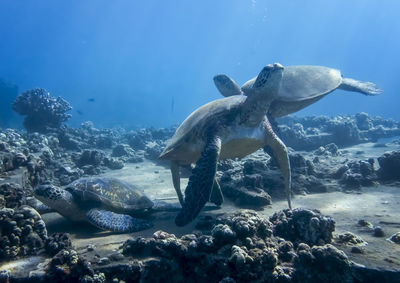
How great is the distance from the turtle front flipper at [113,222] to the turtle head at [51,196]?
0.54 meters

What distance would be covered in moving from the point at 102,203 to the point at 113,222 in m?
0.69

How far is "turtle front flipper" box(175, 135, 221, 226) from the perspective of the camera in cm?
426

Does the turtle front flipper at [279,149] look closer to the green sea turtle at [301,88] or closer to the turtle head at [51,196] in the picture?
the green sea turtle at [301,88]

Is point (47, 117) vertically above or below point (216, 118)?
above

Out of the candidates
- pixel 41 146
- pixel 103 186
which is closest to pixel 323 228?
pixel 103 186

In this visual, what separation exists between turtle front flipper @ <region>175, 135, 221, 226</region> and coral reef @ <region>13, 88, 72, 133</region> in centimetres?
1505

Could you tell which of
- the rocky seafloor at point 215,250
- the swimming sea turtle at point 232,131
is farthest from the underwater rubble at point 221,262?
the swimming sea turtle at point 232,131

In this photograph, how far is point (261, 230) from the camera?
3717 millimetres

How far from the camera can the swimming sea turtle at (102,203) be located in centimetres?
459

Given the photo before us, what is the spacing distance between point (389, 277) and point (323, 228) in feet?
3.10

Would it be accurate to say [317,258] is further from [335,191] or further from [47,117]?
[47,117]

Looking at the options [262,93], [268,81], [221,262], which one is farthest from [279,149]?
[221,262]

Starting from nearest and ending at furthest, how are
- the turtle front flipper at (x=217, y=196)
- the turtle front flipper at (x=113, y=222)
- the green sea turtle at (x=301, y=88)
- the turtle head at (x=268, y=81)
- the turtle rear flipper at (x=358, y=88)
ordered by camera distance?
the turtle front flipper at (x=113, y=222) < the turtle head at (x=268, y=81) < the turtle front flipper at (x=217, y=196) < the green sea turtle at (x=301, y=88) < the turtle rear flipper at (x=358, y=88)

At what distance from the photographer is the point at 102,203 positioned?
16.9 feet
